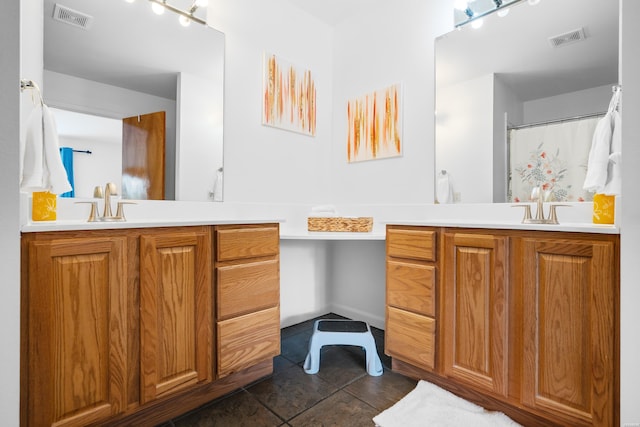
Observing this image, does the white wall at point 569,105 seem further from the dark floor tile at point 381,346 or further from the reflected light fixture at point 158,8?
the reflected light fixture at point 158,8

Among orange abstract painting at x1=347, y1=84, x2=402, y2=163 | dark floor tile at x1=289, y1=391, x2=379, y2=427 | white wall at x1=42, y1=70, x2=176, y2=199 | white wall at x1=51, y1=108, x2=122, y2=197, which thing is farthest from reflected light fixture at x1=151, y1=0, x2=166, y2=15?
dark floor tile at x1=289, y1=391, x2=379, y2=427

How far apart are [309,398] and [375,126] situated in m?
1.99

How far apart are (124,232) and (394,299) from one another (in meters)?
1.41

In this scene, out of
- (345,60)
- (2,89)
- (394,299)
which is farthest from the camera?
(345,60)

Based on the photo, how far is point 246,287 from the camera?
5.41 feet

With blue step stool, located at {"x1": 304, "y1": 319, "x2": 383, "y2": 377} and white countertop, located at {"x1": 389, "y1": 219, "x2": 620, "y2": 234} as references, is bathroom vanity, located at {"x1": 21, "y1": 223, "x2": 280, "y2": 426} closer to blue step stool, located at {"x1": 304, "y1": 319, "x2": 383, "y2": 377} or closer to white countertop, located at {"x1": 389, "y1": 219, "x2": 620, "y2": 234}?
blue step stool, located at {"x1": 304, "y1": 319, "x2": 383, "y2": 377}

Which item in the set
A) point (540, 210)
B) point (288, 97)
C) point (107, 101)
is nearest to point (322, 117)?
point (288, 97)

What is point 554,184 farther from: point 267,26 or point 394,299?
point 267,26

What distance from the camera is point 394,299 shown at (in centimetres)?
181

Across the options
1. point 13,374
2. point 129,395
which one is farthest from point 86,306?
point 129,395

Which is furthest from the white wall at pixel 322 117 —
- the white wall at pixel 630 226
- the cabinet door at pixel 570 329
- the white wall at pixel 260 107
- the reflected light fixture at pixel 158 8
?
the white wall at pixel 630 226

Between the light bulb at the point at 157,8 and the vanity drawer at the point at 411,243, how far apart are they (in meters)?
1.90

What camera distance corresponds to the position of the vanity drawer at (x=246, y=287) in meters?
1.56

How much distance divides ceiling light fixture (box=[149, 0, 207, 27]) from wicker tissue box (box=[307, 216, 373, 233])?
5.01 ft
